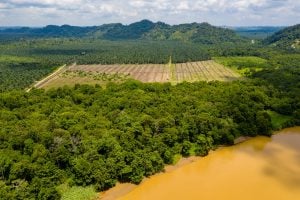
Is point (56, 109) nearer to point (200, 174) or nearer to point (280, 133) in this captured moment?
point (200, 174)

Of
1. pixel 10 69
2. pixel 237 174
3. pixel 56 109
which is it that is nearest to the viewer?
pixel 237 174

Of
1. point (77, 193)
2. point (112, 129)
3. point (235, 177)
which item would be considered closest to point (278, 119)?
point (235, 177)

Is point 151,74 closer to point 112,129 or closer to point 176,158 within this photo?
point 176,158

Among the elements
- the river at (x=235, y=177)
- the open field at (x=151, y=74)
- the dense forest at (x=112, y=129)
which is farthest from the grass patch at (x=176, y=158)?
the open field at (x=151, y=74)

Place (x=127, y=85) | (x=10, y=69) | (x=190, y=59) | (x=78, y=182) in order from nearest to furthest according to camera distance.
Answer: (x=78, y=182) < (x=127, y=85) < (x=10, y=69) < (x=190, y=59)

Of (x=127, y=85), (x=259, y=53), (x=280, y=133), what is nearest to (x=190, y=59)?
(x=259, y=53)

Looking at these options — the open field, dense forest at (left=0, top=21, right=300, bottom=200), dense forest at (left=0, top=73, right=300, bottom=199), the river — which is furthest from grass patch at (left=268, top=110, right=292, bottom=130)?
the open field

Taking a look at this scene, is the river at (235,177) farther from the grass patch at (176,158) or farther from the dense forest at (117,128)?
the dense forest at (117,128)

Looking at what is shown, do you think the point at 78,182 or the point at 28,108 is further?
the point at 28,108
